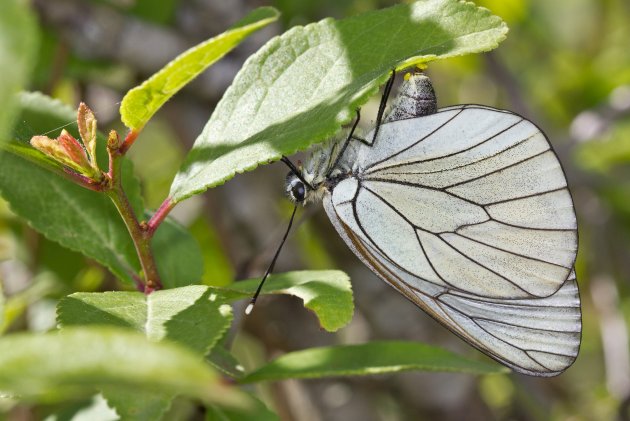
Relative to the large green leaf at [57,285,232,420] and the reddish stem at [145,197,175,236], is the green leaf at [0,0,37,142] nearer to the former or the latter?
the large green leaf at [57,285,232,420]

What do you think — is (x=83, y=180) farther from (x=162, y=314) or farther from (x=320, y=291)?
(x=320, y=291)

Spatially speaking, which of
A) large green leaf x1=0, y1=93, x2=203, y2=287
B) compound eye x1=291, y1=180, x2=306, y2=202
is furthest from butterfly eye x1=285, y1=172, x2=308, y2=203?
large green leaf x1=0, y1=93, x2=203, y2=287

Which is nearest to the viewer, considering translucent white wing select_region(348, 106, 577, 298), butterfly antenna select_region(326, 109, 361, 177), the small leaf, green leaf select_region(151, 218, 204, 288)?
the small leaf

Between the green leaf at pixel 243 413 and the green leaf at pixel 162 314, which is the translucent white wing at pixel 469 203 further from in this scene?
the green leaf at pixel 162 314

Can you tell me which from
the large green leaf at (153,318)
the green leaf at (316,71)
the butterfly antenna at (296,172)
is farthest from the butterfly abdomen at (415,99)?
the large green leaf at (153,318)

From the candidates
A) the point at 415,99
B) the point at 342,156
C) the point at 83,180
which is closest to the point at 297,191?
the point at 342,156

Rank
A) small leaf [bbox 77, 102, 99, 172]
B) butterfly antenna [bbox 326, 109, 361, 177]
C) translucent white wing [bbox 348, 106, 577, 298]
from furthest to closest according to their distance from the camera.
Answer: butterfly antenna [bbox 326, 109, 361, 177] < translucent white wing [bbox 348, 106, 577, 298] < small leaf [bbox 77, 102, 99, 172]

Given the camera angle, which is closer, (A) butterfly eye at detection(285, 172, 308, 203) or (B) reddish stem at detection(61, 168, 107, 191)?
(B) reddish stem at detection(61, 168, 107, 191)
